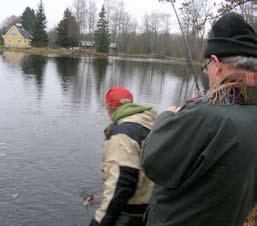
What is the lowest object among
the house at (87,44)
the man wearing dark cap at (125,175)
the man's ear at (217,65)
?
the house at (87,44)

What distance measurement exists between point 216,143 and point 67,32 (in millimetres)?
96549

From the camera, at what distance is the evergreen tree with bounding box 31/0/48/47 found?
90312mm

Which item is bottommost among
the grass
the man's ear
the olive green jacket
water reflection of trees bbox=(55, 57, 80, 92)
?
water reflection of trees bbox=(55, 57, 80, 92)

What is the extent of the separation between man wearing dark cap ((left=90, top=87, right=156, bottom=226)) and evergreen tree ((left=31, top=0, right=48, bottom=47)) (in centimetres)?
9082

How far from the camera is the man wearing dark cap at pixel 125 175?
10.4ft

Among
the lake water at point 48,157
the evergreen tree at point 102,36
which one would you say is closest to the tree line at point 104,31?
the evergreen tree at point 102,36

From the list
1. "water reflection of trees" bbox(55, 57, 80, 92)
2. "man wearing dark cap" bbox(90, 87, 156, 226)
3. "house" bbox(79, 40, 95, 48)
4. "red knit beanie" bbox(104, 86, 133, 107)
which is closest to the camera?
"man wearing dark cap" bbox(90, 87, 156, 226)

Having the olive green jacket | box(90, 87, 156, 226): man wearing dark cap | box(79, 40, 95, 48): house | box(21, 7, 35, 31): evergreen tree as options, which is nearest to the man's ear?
the olive green jacket

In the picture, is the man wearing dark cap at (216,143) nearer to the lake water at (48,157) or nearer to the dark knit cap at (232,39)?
the dark knit cap at (232,39)

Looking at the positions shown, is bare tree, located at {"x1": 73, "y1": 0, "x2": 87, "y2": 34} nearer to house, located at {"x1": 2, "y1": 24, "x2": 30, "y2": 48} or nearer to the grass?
house, located at {"x1": 2, "y1": 24, "x2": 30, "y2": 48}

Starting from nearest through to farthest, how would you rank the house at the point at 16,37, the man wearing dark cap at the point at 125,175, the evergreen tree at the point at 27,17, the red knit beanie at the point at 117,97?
1. the man wearing dark cap at the point at 125,175
2. the red knit beanie at the point at 117,97
3. the house at the point at 16,37
4. the evergreen tree at the point at 27,17

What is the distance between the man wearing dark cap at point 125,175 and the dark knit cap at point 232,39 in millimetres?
1139

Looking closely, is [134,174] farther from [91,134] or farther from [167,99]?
[167,99]

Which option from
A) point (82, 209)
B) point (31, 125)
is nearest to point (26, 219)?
point (82, 209)
